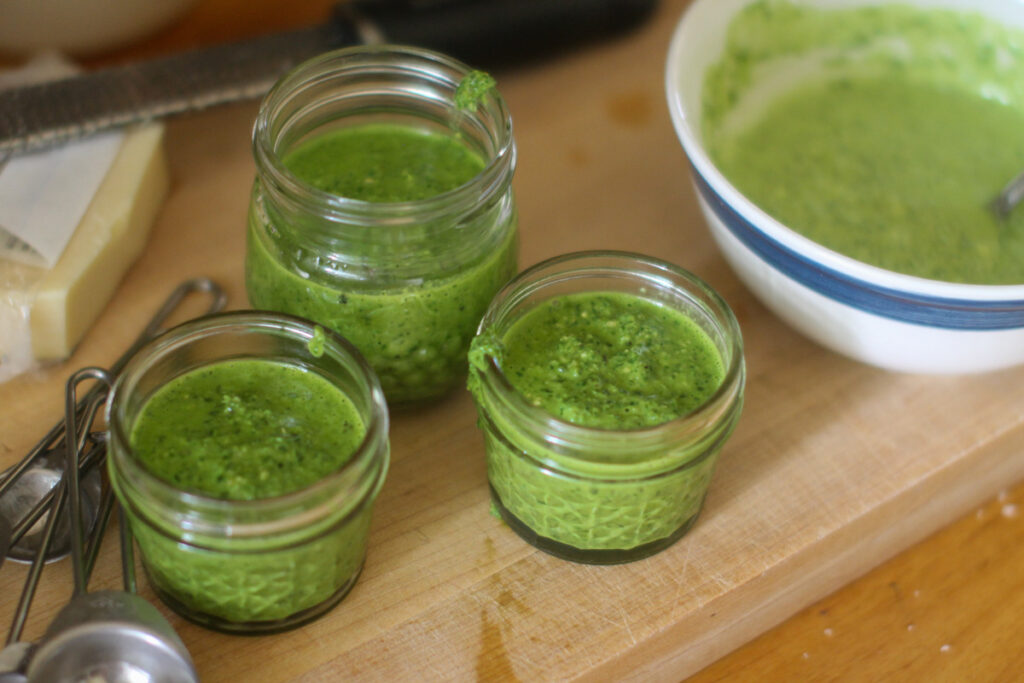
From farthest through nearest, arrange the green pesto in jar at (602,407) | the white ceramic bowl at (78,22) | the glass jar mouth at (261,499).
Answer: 1. the white ceramic bowl at (78,22)
2. the green pesto in jar at (602,407)
3. the glass jar mouth at (261,499)

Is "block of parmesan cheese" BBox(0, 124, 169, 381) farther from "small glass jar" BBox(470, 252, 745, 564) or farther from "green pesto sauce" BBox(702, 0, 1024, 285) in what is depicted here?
"green pesto sauce" BBox(702, 0, 1024, 285)

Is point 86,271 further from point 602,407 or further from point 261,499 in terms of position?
point 602,407

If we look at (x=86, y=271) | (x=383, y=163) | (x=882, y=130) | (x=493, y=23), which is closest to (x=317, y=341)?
(x=383, y=163)

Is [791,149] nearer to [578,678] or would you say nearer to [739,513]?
[739,513]

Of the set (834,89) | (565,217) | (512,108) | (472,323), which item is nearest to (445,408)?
(472,323)

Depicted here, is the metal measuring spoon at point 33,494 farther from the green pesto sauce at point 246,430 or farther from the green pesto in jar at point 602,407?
the green pesto in jar at point 602,407

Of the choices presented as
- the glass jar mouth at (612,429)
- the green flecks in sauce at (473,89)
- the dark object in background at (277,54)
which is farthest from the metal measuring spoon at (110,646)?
the dark object in background at (277,54)
